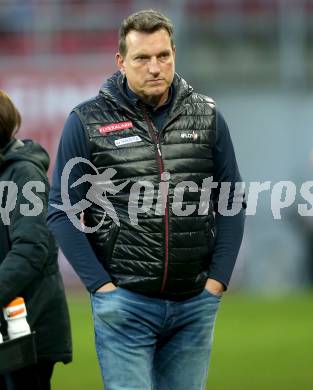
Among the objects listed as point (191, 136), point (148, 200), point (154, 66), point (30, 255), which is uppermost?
point (154, 66)

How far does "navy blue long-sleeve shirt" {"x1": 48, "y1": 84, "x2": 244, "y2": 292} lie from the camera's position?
542 cm

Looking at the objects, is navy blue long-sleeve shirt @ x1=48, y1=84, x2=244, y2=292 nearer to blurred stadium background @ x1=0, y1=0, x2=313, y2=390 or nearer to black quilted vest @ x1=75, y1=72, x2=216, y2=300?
black quilted vest @ x1=75, y1=72, x2=216, y2=300

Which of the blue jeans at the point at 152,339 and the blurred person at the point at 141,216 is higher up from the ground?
the blurred person at the point at 141,216

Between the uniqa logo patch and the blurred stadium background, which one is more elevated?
the uniqa logo patch

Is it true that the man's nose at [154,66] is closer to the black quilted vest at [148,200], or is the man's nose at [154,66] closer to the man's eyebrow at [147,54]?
the man's eyebrow at [147,54]

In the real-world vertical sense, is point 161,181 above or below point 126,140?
below

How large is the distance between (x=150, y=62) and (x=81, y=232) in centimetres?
81

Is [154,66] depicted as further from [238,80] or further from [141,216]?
Result: [238,80]

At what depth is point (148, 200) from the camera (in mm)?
5426

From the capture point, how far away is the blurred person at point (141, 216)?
5410 millimetres

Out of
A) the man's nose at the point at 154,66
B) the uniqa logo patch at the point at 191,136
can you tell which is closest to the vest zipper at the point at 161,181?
the uniqa logo patch at the point at 191,136

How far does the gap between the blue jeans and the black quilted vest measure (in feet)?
0.22

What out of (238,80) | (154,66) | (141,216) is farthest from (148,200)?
(238,80)

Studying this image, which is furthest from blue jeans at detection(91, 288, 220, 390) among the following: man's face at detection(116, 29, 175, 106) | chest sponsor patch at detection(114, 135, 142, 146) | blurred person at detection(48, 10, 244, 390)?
man's face at detection(116, 29, 175, 106)
